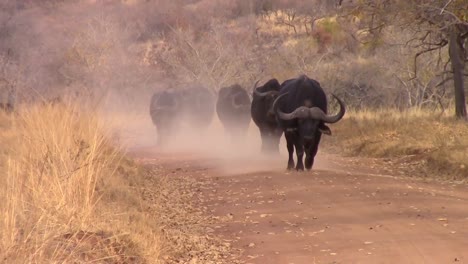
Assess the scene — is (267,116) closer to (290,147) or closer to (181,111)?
(290,147)

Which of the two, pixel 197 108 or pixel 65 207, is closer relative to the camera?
pixel 65 207

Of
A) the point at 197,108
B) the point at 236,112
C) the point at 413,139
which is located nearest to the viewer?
the point at 413,139

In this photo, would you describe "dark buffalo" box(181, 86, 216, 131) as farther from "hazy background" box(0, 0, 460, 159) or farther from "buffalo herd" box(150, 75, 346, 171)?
"hazy background" box(0, 0, 460, 159)

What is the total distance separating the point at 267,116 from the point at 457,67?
547cm

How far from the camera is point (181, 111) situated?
25484 mm

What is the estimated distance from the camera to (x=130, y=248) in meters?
6.73

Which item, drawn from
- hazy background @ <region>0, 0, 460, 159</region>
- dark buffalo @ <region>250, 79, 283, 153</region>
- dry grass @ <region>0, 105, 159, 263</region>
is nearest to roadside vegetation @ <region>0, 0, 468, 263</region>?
dry grass @ <region>0, 105, 159, 263</region>

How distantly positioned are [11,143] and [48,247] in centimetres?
582

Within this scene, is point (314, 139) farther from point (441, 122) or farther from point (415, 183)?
point (441, 122)

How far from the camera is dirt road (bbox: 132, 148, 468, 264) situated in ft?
24.1

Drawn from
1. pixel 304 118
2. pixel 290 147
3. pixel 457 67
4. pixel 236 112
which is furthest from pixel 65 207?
pixel 236 112

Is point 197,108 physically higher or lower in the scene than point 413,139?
higher

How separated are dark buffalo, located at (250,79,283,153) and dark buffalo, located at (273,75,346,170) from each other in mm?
2454

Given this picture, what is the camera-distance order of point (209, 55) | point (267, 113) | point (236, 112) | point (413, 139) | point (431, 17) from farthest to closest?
point (209, 55)
point (236, 112)
point (267, 113)
point (413, 139)
point (431, 17)
